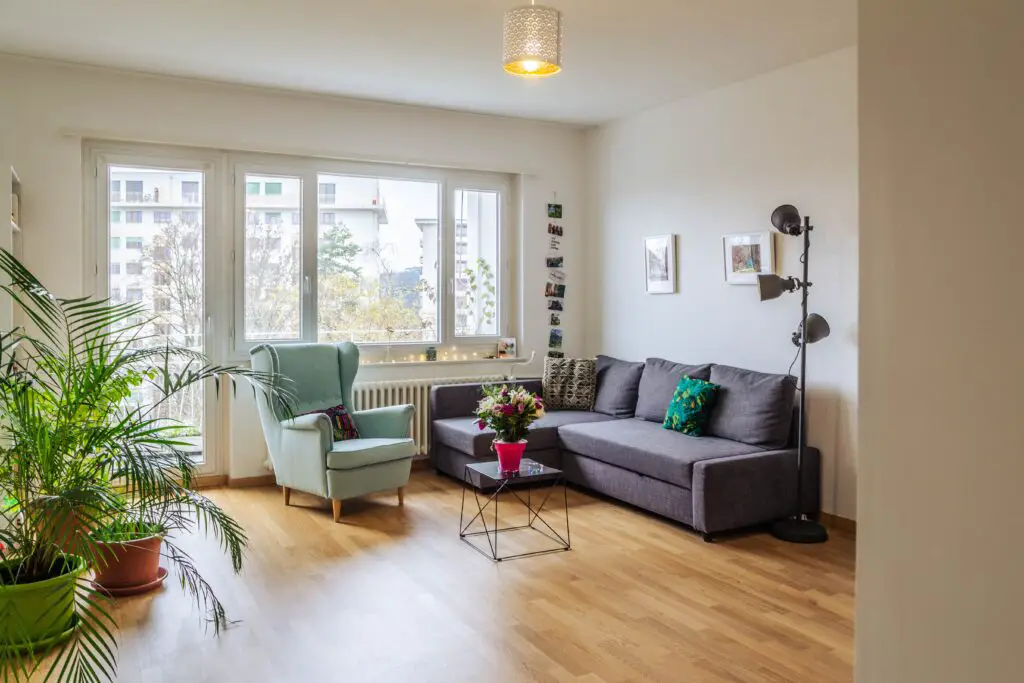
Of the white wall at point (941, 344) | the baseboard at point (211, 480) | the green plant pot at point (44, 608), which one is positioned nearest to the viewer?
the white wall at point (941, 344)

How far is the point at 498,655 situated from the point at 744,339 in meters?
3.01

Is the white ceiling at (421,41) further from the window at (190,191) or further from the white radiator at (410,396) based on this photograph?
the white radiator at (410,396)

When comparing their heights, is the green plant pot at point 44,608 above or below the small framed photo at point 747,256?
below

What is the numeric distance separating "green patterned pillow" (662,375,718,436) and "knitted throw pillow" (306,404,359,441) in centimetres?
206

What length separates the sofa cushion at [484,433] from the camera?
5.17m

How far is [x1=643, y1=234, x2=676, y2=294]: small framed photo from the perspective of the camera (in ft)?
18.7

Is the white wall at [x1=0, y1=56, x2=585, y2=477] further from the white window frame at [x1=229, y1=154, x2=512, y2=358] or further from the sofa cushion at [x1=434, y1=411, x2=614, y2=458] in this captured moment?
the sofa cushion at [x1=434, y1=411, x2=614, y2=458]

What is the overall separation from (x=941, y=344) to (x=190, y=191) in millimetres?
5220

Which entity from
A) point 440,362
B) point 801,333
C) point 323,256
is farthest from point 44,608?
point 801,333

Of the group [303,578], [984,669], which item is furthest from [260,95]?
[984,669]

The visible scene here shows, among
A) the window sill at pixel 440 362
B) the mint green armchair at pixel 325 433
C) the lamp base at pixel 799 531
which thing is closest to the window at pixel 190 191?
the mint green armchair at pixel 325 433

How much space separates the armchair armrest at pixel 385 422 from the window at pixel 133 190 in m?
2.03

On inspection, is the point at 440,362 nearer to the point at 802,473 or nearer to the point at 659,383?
the point at 659,383

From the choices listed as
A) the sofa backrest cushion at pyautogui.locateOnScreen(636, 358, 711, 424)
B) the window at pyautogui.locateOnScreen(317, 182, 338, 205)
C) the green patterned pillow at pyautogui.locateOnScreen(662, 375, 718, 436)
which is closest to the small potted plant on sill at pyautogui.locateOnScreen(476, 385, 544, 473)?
the green patterned pillow at pyautogui.locateOnScreen(662, 375, 718, 436)
